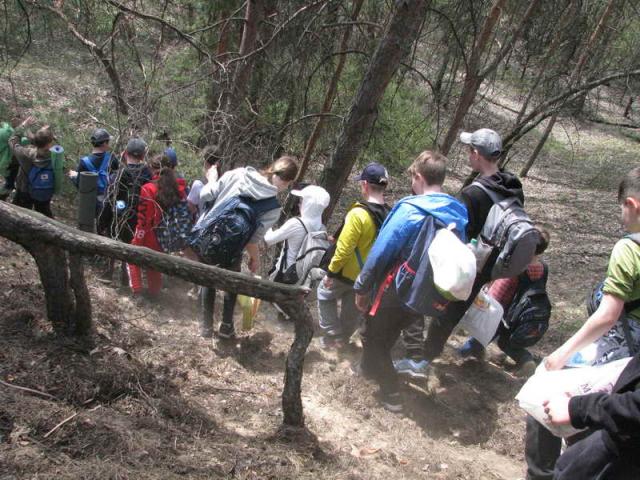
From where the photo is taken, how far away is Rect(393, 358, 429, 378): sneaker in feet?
14.5

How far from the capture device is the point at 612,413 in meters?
1.85

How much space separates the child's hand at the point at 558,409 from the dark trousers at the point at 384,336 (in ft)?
5.24

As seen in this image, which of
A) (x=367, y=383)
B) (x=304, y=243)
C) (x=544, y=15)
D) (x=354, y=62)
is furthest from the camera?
(x=354, y=62)

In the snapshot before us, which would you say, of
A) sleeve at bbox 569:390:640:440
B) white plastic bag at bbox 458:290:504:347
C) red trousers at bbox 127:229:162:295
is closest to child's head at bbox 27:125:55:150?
red trousers at bbox 127:229:162:295

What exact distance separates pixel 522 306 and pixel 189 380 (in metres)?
2.91

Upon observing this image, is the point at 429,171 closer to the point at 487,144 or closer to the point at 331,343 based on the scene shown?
the point at 487,144

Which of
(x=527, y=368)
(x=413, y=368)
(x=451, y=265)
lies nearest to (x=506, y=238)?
(x=451, y=265)

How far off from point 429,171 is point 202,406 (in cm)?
230

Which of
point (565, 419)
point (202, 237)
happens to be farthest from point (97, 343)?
point (565, 419)

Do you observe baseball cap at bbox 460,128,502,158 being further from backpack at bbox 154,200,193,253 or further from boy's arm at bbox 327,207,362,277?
backpack at bbox 154,200,193,253

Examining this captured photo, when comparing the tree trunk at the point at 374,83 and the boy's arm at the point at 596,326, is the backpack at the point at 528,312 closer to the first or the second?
the boy's arm at the point at 596,326

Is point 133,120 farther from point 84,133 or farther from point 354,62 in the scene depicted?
point 354,62

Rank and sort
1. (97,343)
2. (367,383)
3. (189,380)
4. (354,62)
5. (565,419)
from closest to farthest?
(565,419) → (97,343) → (189,380) → (367,383) → (354,62)

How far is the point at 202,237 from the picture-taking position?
171 inches
